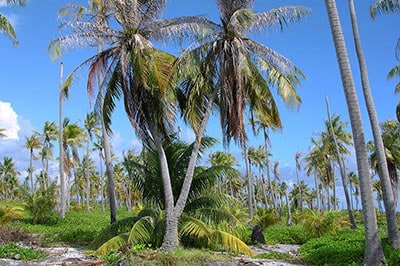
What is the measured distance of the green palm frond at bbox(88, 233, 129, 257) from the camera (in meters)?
12.5

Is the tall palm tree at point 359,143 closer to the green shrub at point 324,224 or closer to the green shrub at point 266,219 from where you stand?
the green shrub at point 324,224

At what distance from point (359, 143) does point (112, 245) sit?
8045mm

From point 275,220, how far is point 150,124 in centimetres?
1162

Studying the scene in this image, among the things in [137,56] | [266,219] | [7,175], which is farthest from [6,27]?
[7,175]

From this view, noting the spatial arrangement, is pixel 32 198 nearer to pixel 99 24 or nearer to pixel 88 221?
pixel 88 221

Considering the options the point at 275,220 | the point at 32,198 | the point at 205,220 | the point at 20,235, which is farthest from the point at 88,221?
the point at 205,220

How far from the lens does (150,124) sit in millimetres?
14070

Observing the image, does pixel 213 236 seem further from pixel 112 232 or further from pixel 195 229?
pixel 112 232

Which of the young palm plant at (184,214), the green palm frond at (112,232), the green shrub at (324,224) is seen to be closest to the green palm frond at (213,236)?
the young palm plant at (184,214)

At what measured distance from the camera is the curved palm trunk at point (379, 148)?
12.8 meters

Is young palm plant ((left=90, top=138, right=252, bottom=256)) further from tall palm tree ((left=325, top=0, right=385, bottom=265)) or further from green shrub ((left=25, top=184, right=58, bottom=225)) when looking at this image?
green shrub ((left=25, top=184, right=58, bottom=225))

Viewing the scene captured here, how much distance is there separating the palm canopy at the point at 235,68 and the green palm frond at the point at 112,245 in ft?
14.7

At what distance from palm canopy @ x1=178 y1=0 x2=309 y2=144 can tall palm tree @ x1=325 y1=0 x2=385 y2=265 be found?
2981 millimetres

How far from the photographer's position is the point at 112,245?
501 inches
